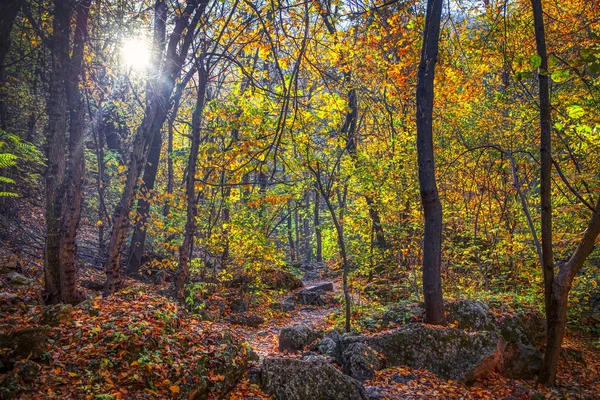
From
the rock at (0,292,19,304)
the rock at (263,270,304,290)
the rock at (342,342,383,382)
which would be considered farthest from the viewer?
the rock at (263,270,304,290)

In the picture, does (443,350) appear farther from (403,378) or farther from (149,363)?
(149,363)

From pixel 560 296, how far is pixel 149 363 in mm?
6122

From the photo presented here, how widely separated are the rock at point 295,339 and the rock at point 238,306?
3.48 metres

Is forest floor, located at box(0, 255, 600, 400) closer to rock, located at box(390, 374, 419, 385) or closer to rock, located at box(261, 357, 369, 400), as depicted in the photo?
rock, located at box(390, 374, 419, 385)

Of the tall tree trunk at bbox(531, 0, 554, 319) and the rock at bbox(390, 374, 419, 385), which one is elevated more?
the tall tree trunk at bbox(531, 0, 554, 319)

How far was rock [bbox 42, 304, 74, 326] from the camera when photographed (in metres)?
4.63

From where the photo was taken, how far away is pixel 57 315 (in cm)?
470

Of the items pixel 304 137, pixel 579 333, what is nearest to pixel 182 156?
pixel 304 137

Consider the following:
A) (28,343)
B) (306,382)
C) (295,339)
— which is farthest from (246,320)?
(28,343)

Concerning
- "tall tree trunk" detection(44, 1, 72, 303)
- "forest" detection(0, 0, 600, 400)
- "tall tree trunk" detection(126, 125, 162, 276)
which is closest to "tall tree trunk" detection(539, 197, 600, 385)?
"forest" detection(0, 0, 600, 400)

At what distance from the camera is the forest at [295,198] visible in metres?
4.43

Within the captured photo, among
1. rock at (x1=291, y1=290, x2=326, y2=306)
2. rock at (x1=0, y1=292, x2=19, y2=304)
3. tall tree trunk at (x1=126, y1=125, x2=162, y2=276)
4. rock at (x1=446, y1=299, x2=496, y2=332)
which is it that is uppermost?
tall tree trunk at (x1=126, y1=125, x2=162, y2=276)

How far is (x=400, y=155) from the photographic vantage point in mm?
11008

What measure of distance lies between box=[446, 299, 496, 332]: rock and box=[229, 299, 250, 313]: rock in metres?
5.56
